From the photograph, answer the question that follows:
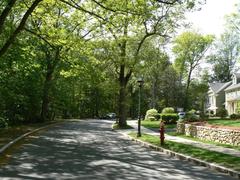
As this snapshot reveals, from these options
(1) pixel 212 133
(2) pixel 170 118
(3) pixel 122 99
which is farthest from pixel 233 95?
(1) pixel 212 133

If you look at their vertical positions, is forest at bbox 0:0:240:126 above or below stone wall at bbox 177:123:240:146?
above

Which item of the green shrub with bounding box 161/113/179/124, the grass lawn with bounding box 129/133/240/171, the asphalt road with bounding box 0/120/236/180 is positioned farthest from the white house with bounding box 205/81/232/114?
the asphalt road with bounding box 0/120/236/180

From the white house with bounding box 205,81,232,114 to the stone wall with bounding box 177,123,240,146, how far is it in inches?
2349

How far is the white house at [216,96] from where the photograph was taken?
3440 inches

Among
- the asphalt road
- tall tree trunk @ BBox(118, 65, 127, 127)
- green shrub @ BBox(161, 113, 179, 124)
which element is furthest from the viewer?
green shrub @ BBox(161, 113, 179, 124)

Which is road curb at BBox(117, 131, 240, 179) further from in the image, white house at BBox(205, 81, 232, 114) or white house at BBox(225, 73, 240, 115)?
white house at BBox(205, 81, 232, 114)

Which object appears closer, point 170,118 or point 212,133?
point 212,133

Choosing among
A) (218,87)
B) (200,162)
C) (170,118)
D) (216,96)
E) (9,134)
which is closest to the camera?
(200,162)

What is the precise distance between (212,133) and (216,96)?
6678 centimetres

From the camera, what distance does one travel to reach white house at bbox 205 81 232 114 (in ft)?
287

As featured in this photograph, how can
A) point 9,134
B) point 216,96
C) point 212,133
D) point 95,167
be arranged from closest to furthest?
point 95,167 < point 212,133 < point 9,134 < point 216,96

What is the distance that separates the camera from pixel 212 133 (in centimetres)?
2308

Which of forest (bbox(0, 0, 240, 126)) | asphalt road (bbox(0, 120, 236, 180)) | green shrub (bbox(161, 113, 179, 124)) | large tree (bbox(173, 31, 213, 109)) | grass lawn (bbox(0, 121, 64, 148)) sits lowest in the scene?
asphalt road (bbox(0, 120, 236, 180))

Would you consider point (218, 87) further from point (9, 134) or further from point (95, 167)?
point (95, 167)
